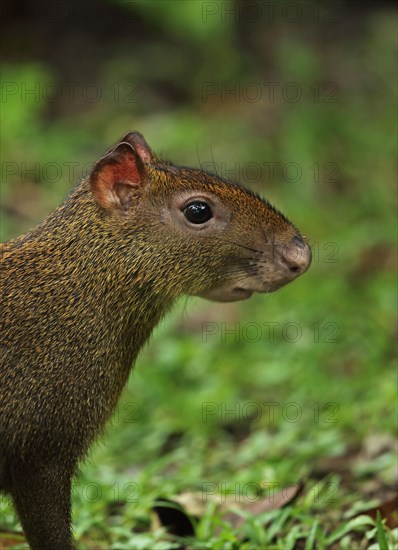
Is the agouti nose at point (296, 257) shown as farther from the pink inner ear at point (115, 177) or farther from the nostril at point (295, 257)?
the pink inner ear at point (115, 177)

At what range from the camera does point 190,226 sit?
5.20 meters

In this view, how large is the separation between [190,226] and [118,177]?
426 mm

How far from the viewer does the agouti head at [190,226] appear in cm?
515

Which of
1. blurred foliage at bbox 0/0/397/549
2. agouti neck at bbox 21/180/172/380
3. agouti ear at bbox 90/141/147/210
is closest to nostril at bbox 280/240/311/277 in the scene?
agouti neck at bbox 21/180/172/380

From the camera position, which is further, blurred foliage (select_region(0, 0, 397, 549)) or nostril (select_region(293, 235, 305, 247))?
blurred foliage (select_region(0, 0, 397, 549))

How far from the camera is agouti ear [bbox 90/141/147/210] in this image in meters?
5.10

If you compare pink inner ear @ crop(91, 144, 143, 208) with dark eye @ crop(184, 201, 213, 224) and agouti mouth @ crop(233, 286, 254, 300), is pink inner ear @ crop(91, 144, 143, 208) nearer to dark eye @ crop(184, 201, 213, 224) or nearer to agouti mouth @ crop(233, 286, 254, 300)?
dark eye @ crop(184, 201, 213, 224)

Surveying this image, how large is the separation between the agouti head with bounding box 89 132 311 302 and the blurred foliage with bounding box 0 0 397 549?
1031 millimetres

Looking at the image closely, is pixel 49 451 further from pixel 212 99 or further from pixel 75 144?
pixel 212 99

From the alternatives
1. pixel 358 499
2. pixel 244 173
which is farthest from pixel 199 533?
pixel 244 173

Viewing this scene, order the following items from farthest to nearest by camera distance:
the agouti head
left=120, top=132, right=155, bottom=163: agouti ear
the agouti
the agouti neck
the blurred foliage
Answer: the blurred foliage
left=120, top=132, right=155, bottom=163: agouti ear
the agouti head
the agouti neck
the agouti

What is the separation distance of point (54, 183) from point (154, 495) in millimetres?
6825

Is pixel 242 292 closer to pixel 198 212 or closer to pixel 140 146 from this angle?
pixel 198 212

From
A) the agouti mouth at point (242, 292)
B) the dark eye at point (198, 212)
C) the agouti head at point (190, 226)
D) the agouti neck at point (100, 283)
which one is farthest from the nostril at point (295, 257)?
the agouti neck at point (100, 283)
